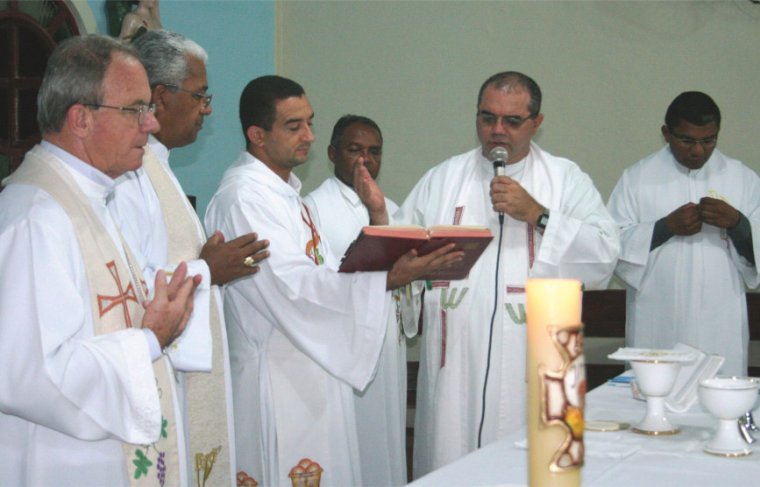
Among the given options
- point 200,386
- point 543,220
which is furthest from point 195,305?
point 543,220

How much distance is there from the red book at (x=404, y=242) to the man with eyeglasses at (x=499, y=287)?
602 millimetres

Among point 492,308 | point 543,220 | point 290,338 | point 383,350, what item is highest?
point 543,220

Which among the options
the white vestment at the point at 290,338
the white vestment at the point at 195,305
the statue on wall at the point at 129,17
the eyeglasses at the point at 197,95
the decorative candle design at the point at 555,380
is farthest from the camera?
the statue on wall at the point at 129,17

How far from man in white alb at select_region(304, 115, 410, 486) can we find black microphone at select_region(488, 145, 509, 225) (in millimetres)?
827

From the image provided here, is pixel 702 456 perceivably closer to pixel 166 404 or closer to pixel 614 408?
pixel 614 408

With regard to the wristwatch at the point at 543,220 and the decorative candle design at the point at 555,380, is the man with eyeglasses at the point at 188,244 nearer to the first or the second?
the wristwatch at the point at 543,220

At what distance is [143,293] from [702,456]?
63.4 inches

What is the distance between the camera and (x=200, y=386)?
3.59 meters

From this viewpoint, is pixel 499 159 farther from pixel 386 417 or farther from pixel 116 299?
pixel 116 299

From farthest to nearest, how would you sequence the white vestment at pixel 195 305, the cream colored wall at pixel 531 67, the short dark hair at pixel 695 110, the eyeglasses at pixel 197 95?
1. the cream colored wall at pixel 531 67
2. the short dark hair at pixel 695 110
3. the eyeglasses at pixel 197 95
4. the white vestment at pixel 195 305

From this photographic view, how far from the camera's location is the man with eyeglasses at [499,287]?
4.32 metres

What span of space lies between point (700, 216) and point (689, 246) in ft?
1.09

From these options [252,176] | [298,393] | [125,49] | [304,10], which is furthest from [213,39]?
[125,49]

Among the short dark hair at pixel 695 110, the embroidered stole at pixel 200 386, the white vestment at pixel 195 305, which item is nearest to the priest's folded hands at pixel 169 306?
the white vestment at pixel 195 305
